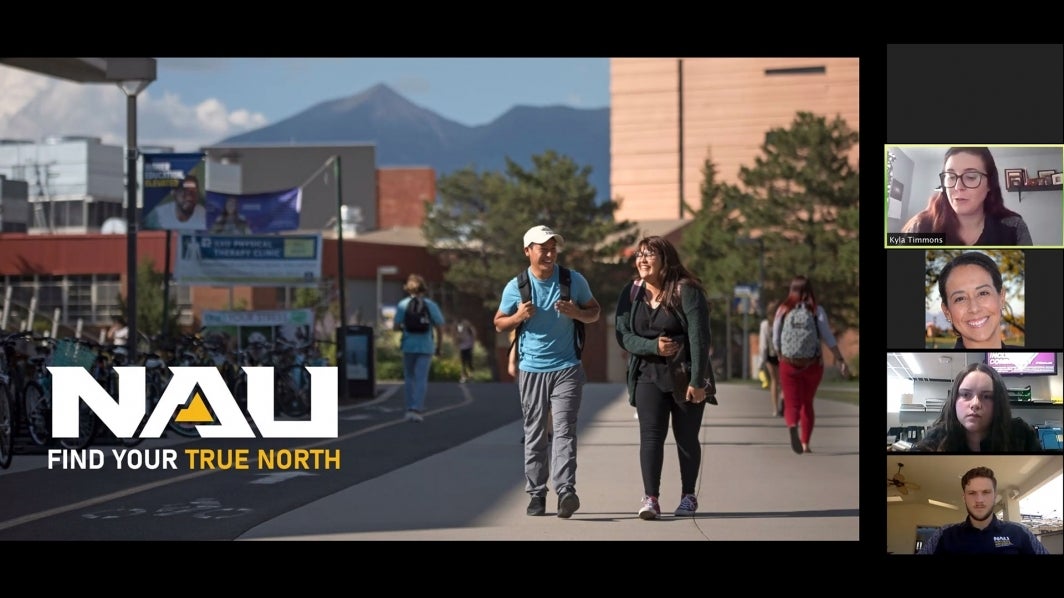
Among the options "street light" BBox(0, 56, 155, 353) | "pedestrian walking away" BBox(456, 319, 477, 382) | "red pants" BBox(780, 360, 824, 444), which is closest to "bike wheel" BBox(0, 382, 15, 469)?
"street light" BBox(0, 56, 155, 353)

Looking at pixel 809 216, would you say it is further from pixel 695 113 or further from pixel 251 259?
pixel 695 113

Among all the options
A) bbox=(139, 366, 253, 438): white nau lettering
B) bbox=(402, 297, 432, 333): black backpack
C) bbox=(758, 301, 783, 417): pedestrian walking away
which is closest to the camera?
bbox=(139, 366, 253, 438): white nau lettering

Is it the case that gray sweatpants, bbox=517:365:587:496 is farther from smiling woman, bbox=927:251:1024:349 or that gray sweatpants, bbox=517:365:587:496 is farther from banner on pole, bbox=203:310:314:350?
banner on pole, bbox=203:310:314:350

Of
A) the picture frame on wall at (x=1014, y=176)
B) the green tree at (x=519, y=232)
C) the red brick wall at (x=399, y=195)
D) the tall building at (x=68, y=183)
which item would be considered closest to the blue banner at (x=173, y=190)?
the picture frame on wall at (x=1014, y=176)

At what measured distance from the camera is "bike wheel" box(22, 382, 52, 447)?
13148 millimetres

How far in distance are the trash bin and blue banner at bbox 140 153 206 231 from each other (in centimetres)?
361

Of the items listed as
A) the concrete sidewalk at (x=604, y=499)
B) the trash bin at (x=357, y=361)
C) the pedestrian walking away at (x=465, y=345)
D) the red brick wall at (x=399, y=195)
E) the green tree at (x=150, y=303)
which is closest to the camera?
the concrete sidewalk at (x=604, y=499)

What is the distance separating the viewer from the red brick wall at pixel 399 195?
10356 centimetres

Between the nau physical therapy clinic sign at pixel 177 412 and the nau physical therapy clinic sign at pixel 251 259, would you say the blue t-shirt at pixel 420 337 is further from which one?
the nau physical therapy clinic sign at pixel 251 259

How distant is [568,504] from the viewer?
9.17 metres

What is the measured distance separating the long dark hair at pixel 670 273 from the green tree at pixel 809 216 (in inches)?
1662

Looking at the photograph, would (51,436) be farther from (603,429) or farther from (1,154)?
(1,154)
